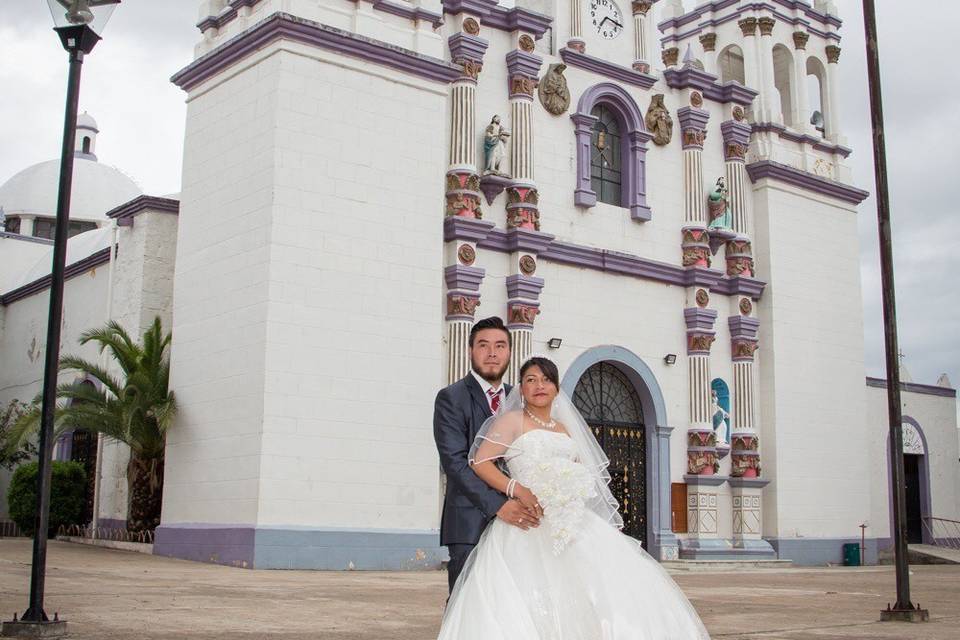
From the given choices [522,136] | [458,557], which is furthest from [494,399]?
[522,136]

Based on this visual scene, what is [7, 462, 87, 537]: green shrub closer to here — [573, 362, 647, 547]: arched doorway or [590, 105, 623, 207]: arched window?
[573, 362, 647, 547]: arched doorway

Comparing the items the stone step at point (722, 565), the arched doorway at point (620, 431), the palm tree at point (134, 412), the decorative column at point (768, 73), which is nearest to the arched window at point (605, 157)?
the arched doorway at point (620, 431)

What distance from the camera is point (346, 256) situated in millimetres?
16844

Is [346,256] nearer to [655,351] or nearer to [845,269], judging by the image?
[655,351]

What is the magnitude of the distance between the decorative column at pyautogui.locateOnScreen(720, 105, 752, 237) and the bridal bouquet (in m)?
18.9

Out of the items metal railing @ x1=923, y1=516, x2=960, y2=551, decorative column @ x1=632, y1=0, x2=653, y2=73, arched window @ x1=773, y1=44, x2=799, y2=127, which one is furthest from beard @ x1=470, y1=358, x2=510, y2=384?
metal railing @ x1=923, y1=516, x2=960, y2=551

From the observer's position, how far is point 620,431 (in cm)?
2106

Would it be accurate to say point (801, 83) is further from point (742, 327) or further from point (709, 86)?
point (742, 327)

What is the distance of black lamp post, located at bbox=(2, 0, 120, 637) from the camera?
737cm

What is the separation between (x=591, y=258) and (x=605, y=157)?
7.73 ft

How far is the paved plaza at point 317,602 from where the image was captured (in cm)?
815

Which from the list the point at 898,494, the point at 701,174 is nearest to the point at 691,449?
the point at 701,174

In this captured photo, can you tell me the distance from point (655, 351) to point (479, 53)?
6.51 meters

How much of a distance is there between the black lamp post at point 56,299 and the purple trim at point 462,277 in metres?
10.5
